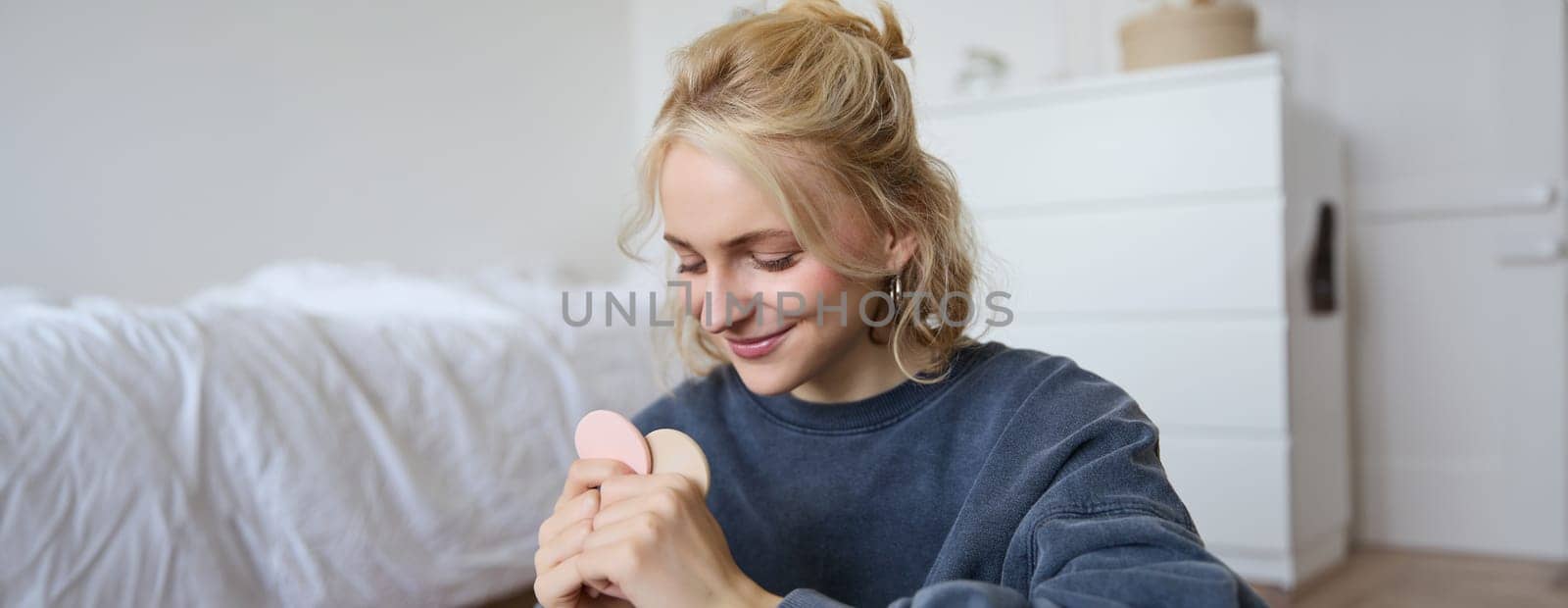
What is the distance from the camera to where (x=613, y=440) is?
0.79m

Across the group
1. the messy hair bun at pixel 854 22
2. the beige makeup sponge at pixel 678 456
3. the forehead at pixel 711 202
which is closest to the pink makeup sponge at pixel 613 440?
the beige makeup sponge at pixel 678 456

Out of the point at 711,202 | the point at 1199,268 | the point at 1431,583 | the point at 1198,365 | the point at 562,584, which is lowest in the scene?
the point at 1431,583

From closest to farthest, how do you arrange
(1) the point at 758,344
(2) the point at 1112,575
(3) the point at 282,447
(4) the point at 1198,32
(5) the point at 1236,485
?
(2) the point at 1112,575, (1) the point at 758,344, (3) the point at 282,447, (5) the point at 1236,485, (4) the point at 1198,32

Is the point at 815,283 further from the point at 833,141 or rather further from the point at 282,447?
the point at 282,447

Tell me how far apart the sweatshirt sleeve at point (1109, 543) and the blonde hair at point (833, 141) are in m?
0.18

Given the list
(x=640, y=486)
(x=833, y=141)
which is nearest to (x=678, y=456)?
(x=640, y=486)

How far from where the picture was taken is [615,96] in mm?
3750

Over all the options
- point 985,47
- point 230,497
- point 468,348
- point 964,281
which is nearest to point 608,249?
point 985,47

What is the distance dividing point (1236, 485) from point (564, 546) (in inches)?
70.2

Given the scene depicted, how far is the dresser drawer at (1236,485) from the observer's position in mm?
2109

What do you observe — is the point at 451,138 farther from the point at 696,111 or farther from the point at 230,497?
the point at 696,111

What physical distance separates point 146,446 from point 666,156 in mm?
774

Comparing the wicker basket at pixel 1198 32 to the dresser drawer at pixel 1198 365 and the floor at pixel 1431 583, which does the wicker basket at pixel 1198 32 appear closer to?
the dresser drawer at pixel 1198 365

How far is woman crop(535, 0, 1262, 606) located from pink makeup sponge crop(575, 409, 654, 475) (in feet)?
0.06
